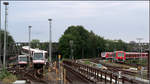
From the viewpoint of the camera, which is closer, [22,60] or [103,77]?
[103,77]

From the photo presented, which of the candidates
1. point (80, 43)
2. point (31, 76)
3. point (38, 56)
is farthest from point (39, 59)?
point (80, 43)

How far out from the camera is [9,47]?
8394 cm

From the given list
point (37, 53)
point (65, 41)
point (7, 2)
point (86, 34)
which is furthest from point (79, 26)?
point (7, 2)

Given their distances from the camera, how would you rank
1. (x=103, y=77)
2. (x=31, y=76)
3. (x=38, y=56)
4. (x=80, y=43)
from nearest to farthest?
1. (x=103, y=77)
2. (x=31, y=76)
3. (x=38, y=56)
4. (x=80, y=43)

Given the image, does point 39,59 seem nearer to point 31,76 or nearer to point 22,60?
point 31,76

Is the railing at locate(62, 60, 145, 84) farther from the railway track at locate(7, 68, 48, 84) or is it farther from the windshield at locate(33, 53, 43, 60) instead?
the windshield at locate(33, 53, 43, 60)

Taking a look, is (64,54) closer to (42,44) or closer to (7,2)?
(42,44)

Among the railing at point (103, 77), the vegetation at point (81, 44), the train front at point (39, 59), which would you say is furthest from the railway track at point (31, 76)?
the vegetation at point (81, 44)

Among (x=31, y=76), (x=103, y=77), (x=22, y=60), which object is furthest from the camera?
(x=22, y=60)

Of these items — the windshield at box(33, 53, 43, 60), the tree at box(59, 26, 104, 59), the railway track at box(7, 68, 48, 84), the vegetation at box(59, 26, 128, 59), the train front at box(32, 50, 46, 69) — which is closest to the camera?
the railway track at box(7, 68, 48, 84)

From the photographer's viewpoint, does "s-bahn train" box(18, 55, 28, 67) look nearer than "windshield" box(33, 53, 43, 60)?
No

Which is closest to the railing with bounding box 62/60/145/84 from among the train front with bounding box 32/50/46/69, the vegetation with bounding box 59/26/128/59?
the train front with bounding box 32/50/46/69

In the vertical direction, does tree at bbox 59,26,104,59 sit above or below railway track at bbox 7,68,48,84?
above

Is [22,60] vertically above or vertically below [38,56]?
below
